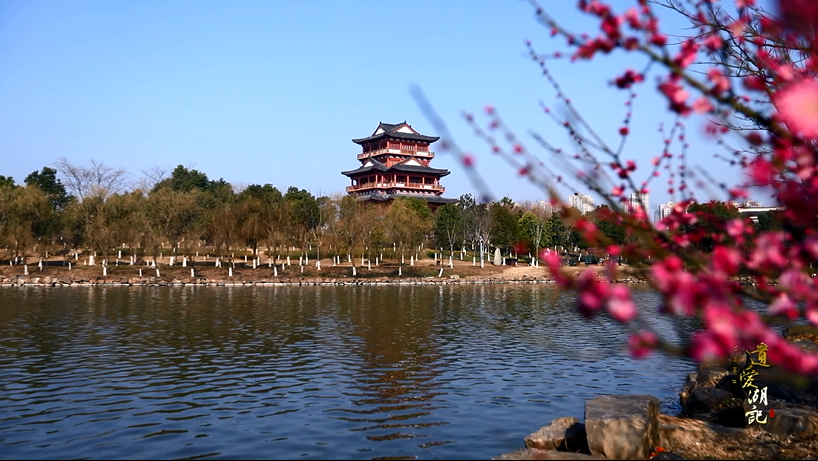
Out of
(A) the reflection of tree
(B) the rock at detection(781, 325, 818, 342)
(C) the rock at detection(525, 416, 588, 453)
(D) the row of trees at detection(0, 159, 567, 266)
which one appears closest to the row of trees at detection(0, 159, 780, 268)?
(D) the row of trees at detection(0, 159, 567, 266)

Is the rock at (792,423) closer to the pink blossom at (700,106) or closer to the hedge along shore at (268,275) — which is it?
the pink blossom at (700,106)

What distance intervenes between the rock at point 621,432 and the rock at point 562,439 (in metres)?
0.55

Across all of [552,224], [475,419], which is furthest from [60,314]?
[552,224]

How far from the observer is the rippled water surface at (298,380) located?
11789mm

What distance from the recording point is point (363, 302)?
38.7m

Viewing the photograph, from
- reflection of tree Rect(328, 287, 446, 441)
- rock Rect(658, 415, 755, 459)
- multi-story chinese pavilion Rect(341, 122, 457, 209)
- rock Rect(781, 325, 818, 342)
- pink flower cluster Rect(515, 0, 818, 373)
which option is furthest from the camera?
multi-story chinese pavilion Rect(341, 122, 457, 209)

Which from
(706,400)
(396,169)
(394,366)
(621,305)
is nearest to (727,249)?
(621,305)

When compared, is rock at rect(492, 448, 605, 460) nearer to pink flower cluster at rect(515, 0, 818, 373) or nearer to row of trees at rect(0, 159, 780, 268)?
pink flower cluster at rect(515, 0, 818, 373)

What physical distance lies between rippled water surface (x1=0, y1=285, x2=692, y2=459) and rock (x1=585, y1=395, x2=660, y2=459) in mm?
1918

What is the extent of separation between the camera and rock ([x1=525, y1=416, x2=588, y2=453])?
1048cm

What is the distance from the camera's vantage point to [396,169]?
9194 centimetres

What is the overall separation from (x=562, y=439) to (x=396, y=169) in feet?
270

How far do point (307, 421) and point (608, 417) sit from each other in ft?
19.7

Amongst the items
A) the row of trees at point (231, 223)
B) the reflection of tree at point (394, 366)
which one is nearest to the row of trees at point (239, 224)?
the row of trees at point (231, 223)
